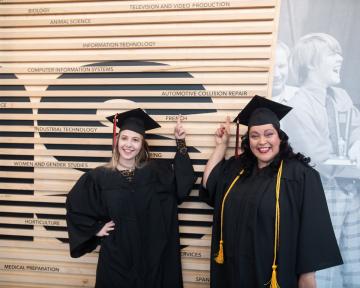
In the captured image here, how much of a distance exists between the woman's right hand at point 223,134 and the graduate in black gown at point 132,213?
1.18 feet

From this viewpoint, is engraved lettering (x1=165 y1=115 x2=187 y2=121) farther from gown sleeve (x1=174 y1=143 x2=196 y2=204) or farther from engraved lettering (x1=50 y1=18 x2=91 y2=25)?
engraved lettering (x1=50 y1=18 x2=91 y2=25)

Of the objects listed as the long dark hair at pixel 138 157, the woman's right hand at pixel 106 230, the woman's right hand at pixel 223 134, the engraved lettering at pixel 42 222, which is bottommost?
the engraved lettering at pixel 42 222

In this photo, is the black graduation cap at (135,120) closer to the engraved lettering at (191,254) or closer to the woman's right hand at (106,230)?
the woman's right hand at (106,230)

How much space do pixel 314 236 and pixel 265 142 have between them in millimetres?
737

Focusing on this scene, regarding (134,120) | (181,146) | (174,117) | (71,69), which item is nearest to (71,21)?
(71,69)

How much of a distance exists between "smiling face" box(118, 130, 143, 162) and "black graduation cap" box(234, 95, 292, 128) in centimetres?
92

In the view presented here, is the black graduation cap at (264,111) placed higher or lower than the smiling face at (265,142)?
higher

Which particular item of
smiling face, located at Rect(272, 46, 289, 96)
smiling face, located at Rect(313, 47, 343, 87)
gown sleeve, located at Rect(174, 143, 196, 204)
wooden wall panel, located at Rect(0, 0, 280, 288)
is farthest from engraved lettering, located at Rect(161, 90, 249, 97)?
smiling face, located at Rect(313, 47, 343, 87)

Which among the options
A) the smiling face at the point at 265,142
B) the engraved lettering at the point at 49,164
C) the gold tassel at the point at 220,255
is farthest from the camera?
the engraved lettering at the point at 49,164

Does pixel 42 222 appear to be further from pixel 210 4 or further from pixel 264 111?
pixel 210 4

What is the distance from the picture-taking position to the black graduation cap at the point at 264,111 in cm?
211

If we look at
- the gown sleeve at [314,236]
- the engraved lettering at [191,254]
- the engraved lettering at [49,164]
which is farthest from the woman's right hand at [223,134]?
the engraved lettering at [49,164]

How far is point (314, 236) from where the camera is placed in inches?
78.4

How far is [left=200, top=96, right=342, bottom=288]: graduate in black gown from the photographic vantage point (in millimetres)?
1990
